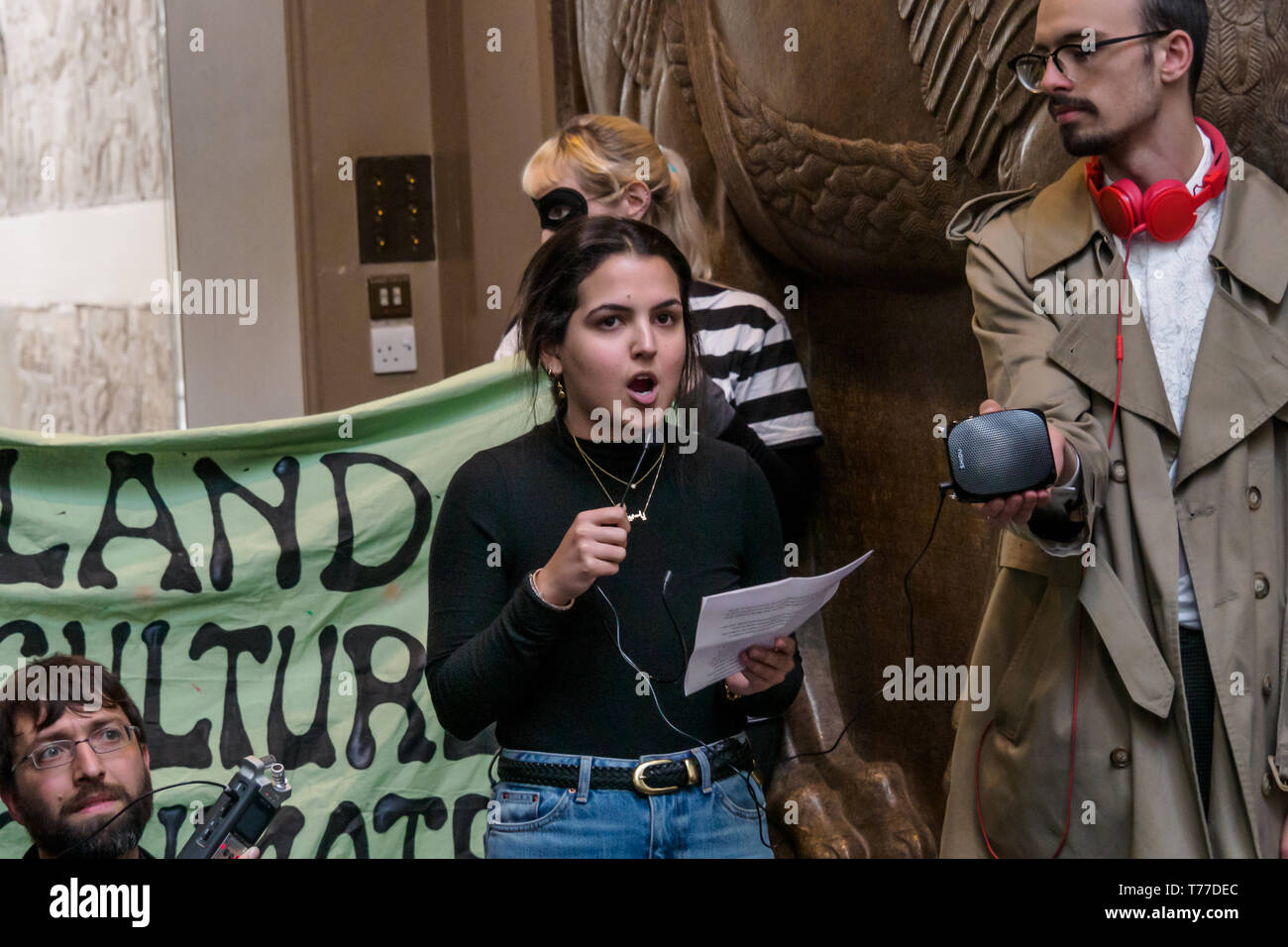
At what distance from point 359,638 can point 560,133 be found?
120 cm

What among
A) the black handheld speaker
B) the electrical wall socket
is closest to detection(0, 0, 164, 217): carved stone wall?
the electrical wall socket

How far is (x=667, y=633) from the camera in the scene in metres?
2.33

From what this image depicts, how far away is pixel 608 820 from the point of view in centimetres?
223

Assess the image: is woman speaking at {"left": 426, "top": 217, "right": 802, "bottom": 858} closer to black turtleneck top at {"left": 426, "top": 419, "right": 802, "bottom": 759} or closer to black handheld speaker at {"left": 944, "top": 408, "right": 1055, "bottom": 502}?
black turtleneck top at {"left": 426, "top": 419, "right": 802, "bottom": 759}

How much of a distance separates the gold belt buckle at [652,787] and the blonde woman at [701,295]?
3.79 feet

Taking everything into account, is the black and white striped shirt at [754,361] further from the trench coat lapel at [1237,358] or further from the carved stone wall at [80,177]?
the carved stone wall at [80,177]

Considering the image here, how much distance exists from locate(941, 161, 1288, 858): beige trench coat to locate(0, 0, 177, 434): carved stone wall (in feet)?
14.5

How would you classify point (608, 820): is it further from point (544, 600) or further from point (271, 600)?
point (271, 600)

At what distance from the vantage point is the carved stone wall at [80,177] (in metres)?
6.33

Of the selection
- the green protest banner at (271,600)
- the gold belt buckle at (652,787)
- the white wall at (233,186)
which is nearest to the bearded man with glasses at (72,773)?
the green protest banner at (271,600)

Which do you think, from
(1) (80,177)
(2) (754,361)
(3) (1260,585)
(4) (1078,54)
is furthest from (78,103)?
(3) (1260,585)

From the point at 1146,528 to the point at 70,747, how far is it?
1.86 m
